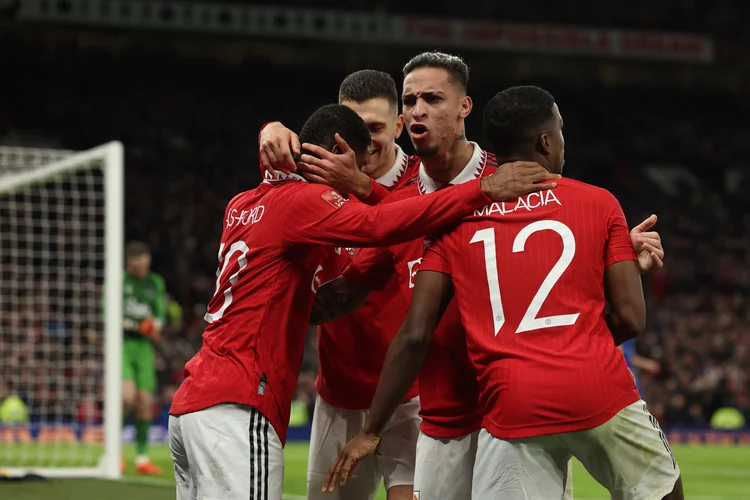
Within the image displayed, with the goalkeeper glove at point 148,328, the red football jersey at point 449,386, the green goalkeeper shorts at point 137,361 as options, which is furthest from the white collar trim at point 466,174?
the green goalkeeper shorts at point 137,361

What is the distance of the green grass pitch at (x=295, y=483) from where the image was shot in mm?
→ 8242

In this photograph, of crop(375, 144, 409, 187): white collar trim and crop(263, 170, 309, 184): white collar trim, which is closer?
crop(263, 170, 309, 184): white collar trim

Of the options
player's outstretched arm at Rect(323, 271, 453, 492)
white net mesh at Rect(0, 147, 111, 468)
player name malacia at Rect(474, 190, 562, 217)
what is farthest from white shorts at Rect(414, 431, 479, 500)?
white net mesh at Rect(0, 147, 111, 468)

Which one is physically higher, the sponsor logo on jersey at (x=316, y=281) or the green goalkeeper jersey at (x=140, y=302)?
the sponsor logo on jersey at (x=316, y=281)

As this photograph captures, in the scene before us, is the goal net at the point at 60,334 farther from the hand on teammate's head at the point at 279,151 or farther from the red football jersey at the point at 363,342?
the hand on teammate's head at the point at 279,151

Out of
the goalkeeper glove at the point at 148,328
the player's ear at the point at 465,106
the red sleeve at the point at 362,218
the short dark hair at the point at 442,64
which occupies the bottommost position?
the goalkeeper glove at the point at 148,328

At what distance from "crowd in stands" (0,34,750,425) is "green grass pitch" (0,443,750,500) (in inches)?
160

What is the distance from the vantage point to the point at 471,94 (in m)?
26.4

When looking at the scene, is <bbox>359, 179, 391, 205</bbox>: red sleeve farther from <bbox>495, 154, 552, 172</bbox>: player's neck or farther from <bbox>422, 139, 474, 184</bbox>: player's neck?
<bbox>495, 154, 552, 172</bbox>: player's neck

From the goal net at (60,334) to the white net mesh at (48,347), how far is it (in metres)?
0.02

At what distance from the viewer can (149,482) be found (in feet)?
30.2

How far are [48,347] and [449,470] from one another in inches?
413

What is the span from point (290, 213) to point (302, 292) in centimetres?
33

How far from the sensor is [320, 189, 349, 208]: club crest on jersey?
390 centimetres
